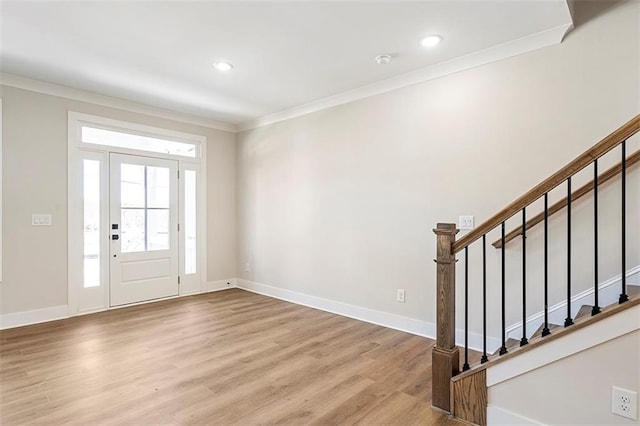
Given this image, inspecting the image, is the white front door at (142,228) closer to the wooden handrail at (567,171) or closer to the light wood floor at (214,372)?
the light wood floor at (214,372)

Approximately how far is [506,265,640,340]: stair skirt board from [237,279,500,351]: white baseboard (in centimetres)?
28

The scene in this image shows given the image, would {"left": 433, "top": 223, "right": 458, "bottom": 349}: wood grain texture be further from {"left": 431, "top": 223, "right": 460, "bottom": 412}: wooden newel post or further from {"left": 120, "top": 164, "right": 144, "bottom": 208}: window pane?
{"left": 120, "top": 164, "right": 144, "bottom": 208}: window pane

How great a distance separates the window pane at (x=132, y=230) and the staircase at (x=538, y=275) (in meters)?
4.07

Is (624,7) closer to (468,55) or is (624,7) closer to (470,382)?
(468,55)

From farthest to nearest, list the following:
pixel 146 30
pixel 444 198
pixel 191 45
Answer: pixel 444 198
pixel 191 45
pixel 146 30

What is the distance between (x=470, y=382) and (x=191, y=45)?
10.8 ft

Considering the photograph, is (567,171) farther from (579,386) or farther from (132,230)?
(132,230)

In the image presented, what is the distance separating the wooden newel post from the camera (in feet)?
6.91

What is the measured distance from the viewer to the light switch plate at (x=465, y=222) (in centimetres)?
314

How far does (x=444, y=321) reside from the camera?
213 cm

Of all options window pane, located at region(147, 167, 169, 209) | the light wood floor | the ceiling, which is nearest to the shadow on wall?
the ceiling

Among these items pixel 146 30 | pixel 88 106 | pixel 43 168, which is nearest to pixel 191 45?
pixel 146 30

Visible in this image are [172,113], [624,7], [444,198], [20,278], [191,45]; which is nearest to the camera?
[624,7]

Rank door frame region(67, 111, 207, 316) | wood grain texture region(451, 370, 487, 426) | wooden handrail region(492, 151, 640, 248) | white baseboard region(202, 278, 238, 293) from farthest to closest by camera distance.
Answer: white baseboard region(202, 278, 238, 293) < door frame region(67, 111, 207, 316) < wooden handrail region(492, 151, 640, 248) < wood grain texture region(451, 370, 487, 426)
